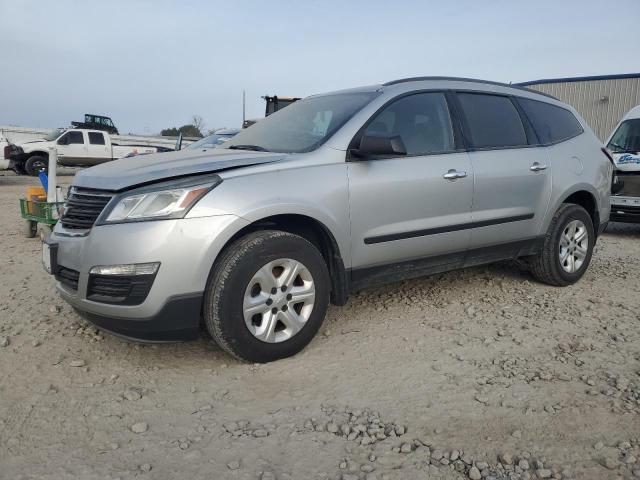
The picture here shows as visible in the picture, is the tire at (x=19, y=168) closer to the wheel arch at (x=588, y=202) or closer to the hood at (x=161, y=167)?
the hood at (x=161, y=167)

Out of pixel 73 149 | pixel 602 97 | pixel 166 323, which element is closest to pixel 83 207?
pixel 166 323

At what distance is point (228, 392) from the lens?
2824 mm

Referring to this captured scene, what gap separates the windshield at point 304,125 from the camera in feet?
11.7

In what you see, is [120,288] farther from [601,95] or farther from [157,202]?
[601,95]

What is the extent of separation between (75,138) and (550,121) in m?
18.7

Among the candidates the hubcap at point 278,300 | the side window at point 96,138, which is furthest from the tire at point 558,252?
the side window at point 96,138

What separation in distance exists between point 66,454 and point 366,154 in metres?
2.26

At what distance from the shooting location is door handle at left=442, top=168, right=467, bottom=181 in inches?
149

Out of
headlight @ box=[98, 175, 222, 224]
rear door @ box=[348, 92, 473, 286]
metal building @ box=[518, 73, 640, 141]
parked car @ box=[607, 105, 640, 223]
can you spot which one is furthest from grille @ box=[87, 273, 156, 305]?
metal building @ box=[518, 73, 640, 141]

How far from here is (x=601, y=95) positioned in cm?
2025

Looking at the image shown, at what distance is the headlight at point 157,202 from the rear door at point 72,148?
18461 millimetres

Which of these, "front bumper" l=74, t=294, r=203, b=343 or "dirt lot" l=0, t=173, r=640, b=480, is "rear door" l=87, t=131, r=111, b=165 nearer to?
"dirt lot" l=0, t=173, r=640, b=480

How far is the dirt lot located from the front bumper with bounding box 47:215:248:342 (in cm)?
35

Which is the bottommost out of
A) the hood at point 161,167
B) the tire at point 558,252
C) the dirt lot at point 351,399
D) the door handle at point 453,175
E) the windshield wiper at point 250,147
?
the dirt lot at point 351,399
